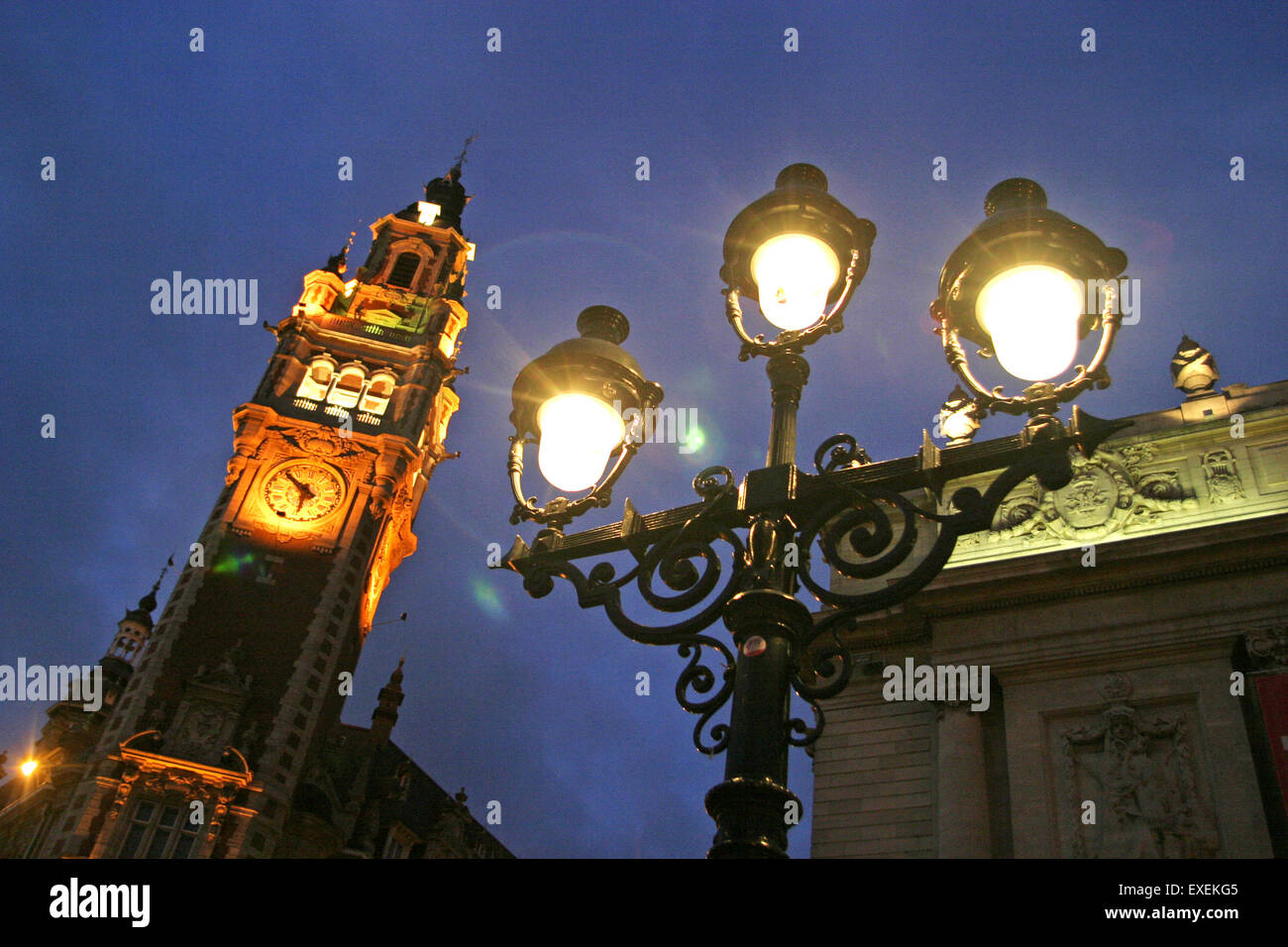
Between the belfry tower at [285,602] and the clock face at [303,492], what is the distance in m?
0.06

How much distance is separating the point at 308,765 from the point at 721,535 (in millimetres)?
36828

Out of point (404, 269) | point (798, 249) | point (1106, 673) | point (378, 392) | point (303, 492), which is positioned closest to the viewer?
point (798, 249)

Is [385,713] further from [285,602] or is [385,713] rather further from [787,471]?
[787,471]

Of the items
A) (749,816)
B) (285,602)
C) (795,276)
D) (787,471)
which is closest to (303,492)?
(285,602)

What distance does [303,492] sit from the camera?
4312 cm

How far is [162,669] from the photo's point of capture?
121 feet

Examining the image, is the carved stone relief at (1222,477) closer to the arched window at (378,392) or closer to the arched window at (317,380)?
the arched window at (378,392)

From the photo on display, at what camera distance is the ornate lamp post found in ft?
16.6

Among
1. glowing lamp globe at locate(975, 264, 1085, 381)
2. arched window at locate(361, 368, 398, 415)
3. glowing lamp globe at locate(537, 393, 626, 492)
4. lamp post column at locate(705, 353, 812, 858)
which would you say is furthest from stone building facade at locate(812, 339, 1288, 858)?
arched window at locate(361, 368, 398, 415)

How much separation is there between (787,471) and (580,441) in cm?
185

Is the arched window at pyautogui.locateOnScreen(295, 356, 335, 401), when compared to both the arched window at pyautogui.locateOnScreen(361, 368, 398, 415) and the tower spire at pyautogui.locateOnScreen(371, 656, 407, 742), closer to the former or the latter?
the arched window at pyautogui.locateOnScreen(361, 368, 398, 415)

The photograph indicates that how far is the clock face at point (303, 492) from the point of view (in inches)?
1672

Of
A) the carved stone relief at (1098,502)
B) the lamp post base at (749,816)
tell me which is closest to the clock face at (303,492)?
the carved stone relief at (1098,502)
